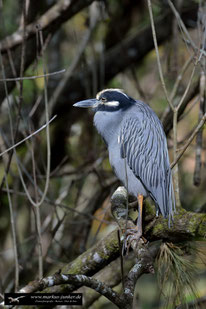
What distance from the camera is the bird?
137 inches

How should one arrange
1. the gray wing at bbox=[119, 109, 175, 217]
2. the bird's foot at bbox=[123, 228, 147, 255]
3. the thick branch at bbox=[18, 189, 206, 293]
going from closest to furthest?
1. the thick branch at bbox=[18, 189, 206, 293]
2. the bird's foot at bbox=[123, 228, 147, 255]
3. the gray wing at bbox=[119, 109, 175, 217]

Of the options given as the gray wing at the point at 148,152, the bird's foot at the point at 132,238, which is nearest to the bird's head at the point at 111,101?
the gray wing at the point at 148,152

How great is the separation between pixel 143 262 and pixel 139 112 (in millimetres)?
1692

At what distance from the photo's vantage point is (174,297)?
252 cm

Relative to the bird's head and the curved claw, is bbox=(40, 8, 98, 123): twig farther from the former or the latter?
the curved claw

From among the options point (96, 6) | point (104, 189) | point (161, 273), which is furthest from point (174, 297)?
point (96, 6)

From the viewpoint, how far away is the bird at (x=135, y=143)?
349 centimetres

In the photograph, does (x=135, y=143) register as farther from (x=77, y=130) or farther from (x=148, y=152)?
A: (x=77, y=130)

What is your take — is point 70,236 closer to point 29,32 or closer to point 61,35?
point 29,32

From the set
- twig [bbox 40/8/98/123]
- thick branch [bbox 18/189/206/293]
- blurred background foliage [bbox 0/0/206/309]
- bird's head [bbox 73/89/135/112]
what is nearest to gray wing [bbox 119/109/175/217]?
bird's head [bbox 73/89/135/112]

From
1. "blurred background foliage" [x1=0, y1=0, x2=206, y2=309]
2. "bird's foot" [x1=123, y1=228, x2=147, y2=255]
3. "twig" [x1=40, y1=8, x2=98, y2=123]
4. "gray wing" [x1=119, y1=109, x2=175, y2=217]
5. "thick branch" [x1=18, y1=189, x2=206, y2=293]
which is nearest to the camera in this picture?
"thick branch" [x1=18, y1=189, x2=206, y2=293]

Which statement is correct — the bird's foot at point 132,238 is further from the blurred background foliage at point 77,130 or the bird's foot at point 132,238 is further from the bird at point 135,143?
the blurred background foliage at point 77,130

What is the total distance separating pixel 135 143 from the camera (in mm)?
3635

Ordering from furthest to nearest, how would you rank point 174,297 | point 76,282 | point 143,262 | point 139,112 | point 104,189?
point 104,189, point 139,112, point 174,297, point 143,262, point 76,282
